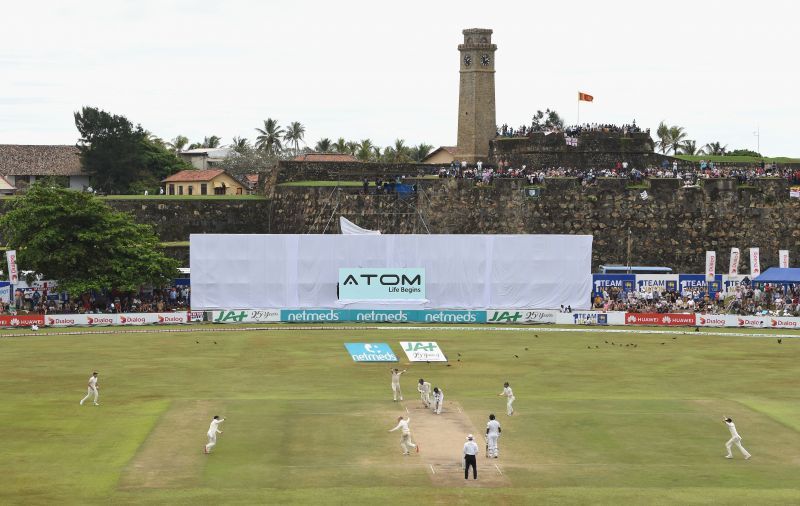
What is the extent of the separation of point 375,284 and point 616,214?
64.7ft

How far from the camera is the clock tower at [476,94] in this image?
98.0 meters

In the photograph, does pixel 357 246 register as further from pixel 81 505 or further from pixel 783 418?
pixel 81 505

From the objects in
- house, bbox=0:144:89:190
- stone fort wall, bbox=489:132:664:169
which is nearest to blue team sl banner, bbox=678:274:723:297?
stone fort wall, bbox=489:132:664:169

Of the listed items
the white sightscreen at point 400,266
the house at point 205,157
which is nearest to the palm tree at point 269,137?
the house at point 205,157

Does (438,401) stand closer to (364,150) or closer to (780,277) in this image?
(780,277)

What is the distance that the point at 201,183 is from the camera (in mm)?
108000

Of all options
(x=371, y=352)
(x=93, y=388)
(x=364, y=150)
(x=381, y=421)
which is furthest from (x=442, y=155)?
(x=381, y=421)

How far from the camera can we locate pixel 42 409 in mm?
43844

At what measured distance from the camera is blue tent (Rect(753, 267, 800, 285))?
250ft

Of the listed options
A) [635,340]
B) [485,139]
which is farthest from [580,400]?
[485,139]

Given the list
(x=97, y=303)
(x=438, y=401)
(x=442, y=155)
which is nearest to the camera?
(x=438, y=401)

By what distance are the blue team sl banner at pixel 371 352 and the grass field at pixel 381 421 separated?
3.11 feet

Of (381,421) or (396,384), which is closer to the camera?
(381,421)

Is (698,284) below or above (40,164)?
below
